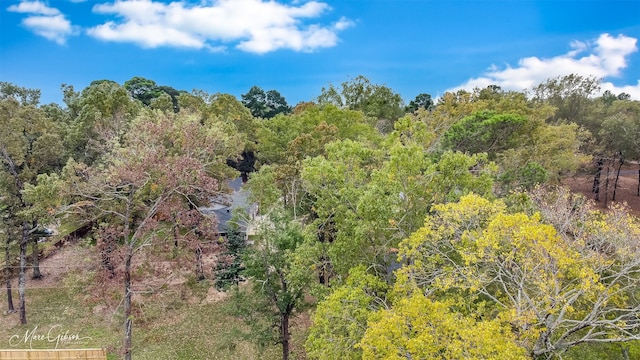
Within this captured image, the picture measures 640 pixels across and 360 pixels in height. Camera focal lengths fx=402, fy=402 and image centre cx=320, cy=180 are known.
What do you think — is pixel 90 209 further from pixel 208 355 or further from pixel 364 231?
pixel 364 231

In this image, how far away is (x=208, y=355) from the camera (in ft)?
43.9

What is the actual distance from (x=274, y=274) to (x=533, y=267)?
6760 mm

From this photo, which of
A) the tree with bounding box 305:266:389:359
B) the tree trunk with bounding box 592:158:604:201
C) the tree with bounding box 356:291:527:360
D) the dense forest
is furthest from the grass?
the tree trunk with bounding box 592:158:604:201

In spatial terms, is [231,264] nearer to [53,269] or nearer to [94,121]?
[53,269]

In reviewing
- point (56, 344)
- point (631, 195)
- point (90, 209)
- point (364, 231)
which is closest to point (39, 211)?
point (90, 209)

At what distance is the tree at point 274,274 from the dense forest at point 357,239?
0.04 metres

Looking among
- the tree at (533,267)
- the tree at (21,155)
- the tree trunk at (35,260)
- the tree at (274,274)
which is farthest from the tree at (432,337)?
the tree trunk at (35,260)

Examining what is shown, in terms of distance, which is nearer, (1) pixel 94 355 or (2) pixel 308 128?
(1) pixel 94 355

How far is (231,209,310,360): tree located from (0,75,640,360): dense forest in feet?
0.14

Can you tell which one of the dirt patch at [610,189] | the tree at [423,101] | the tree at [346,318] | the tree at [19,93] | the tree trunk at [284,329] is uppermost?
the tree at [423,101]

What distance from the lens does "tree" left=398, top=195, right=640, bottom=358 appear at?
22.3ft

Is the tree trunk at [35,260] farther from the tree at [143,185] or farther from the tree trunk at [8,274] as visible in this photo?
the tree at [143,185]

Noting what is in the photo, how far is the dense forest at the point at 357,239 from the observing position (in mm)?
7043

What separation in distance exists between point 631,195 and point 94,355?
35510mm
